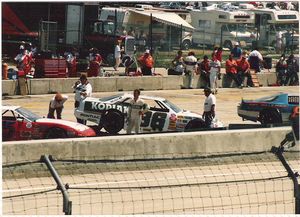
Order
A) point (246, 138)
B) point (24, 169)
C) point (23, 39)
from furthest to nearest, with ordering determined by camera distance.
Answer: point (23, 39), point (246, 138), point (24, 169)

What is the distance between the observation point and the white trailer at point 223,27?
49.1 metres

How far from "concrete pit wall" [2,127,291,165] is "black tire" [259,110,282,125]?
4.49 m

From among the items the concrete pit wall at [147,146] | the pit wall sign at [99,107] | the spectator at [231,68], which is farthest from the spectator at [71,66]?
the concrete pit wall at [147,146]

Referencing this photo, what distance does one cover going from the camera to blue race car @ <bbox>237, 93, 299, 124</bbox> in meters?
22.8

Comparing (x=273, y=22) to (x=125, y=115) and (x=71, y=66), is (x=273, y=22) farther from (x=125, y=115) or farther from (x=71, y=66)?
(x=125, y=115)

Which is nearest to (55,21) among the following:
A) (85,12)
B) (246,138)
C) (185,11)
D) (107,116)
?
(85,12)

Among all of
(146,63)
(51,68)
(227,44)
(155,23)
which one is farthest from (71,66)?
(227,44)

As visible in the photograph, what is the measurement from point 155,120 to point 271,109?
11.9 ft

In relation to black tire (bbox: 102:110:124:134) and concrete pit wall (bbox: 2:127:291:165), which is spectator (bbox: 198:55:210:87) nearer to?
black tire (bbox: 102:110:124:134)

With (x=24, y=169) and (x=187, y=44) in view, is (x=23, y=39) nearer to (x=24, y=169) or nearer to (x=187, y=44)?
(x=187, y=44)

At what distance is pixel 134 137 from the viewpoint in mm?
16203

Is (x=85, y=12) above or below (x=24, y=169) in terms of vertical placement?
above

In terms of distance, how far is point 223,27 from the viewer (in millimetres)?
50906

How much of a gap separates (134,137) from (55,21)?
2515cm
